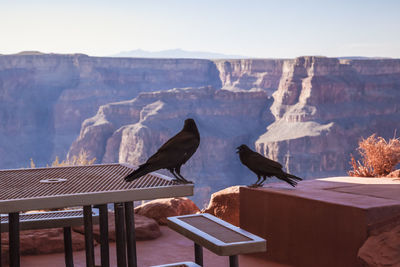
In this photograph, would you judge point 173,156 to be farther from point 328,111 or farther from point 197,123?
point 328,111

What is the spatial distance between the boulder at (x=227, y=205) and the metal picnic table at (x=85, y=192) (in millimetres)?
2825

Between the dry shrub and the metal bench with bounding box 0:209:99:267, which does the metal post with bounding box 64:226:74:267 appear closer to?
the metal bench with bounding box 0:209:99:267

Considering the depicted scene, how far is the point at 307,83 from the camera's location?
59.1 metres

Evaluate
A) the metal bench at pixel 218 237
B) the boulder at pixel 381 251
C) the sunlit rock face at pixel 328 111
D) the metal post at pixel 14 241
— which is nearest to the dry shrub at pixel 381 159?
the boulder at pixel 381 251

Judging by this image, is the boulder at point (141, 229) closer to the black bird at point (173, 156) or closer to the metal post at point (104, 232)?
the metal post at point (104, 232)

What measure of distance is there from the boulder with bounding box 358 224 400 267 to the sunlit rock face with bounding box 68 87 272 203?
52.5 meters

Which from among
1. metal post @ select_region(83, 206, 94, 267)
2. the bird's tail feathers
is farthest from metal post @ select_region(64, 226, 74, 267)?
the bird's tail feathers

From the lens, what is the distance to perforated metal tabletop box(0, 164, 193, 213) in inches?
84.4

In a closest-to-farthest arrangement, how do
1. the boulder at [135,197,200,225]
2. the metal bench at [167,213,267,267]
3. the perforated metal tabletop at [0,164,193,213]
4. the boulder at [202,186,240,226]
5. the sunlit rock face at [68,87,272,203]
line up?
the perforated metal tabletop at [0,164,193,213], the metal bench at [167,213,267,267], the boulder at [202,186,240,226], the boulder at [135,197,200,225], the sunlit rock face at [68,87,272,203]

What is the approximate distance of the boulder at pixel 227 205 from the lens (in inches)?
231

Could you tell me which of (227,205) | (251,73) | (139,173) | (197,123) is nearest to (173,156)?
(139,173)

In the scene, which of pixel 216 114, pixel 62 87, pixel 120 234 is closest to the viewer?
pixel 120 234

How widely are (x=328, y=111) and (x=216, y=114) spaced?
45.4 feet

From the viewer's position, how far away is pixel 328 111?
59531mm
